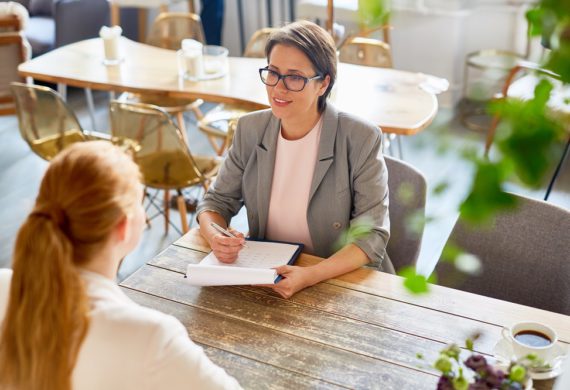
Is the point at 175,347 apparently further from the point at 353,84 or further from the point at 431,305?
the point at 353,84

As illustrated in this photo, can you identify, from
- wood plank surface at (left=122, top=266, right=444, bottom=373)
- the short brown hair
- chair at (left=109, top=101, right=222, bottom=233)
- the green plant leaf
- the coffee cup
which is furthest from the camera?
chair at (left=109, top=101, right=222, bottom=233)

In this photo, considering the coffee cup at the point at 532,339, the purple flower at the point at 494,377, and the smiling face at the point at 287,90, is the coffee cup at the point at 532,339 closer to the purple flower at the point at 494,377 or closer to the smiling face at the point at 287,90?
the purple flower at the point at 494,377

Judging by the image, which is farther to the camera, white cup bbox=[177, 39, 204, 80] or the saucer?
white cup bbox=[177, 39, 204, 80]

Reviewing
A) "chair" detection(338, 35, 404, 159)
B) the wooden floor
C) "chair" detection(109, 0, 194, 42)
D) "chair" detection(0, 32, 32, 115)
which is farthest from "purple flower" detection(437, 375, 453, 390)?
"chair" detection(109, 0, 194, 42)

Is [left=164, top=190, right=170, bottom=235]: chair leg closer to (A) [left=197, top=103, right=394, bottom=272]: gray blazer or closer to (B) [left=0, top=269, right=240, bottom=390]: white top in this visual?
(A) [left=197, top=103, right=394, bottom=272]: gray blazer

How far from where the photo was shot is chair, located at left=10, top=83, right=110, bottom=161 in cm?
333

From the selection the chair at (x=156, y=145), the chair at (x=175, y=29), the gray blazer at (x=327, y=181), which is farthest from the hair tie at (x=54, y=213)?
the chair at (x=175, y=29)

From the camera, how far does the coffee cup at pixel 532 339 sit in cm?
147

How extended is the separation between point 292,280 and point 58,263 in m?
0.74

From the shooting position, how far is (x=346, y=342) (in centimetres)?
162

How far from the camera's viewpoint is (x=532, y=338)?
4.98ft

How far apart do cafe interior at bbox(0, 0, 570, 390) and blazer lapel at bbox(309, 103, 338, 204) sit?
243 millimetres

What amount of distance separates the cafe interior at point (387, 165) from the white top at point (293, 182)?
0.19 metres

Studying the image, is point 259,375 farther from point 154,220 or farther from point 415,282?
point 154,220
